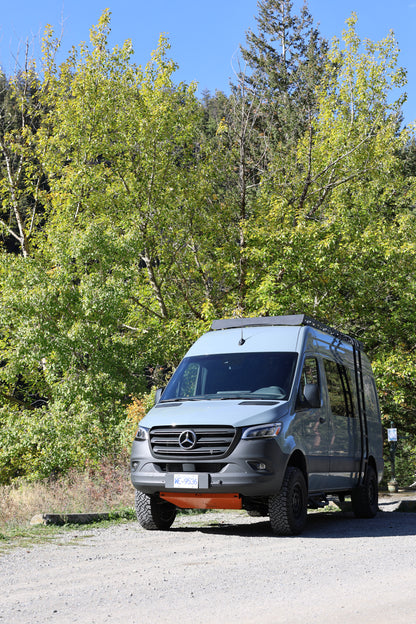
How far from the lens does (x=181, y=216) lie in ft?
74.6

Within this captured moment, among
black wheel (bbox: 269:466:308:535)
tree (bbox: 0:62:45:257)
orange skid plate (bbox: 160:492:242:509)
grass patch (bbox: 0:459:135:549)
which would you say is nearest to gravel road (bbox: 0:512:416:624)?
black wheel (bbox: 269:466:308:535)

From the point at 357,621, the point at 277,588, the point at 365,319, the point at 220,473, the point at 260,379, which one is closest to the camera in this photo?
the point at 357,621

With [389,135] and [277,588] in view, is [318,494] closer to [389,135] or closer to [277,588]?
[277,588]

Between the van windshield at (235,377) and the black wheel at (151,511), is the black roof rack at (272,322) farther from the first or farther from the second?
the black wheel at (151,511)

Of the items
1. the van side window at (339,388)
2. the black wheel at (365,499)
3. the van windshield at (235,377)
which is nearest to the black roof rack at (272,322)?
the van side window at (339,388)

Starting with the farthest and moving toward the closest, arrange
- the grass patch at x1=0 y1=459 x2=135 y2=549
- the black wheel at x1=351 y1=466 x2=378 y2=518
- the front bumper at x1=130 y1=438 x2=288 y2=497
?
the black wheel at x1=351 y1=466 x2=378 y2=518, the grass patch at x1=0 y1=459 x2=135 y2=549, the front bumper at x1=130 y1=438 x2=288 y2=497

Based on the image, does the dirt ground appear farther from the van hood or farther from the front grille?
the van hood

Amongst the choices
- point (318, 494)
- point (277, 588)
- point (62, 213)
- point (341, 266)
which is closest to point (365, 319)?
point (341, 266)

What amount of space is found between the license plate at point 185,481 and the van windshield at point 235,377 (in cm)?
122

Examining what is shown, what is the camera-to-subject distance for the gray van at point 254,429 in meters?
8.62

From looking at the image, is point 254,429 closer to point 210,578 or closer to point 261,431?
point 261,431

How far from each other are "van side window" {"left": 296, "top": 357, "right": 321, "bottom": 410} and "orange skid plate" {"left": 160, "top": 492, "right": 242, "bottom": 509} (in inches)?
57.6

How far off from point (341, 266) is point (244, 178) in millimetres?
4019

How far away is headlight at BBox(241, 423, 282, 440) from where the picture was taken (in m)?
8.59
